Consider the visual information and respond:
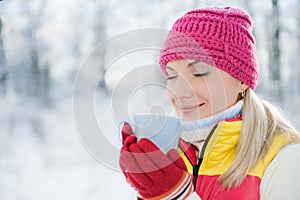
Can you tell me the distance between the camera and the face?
0.79m

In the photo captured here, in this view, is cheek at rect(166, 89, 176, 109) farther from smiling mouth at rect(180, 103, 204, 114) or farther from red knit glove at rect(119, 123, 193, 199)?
red knit glove at rect(119, 123, 193, 199)

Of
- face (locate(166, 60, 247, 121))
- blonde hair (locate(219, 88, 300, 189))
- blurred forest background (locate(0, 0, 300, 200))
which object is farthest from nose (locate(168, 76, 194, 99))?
blurred forest background (locate(0, 0, 300, 200))

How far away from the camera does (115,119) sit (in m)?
0.71

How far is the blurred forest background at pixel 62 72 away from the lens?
7.91ft

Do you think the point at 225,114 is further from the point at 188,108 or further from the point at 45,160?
the point at 45,160

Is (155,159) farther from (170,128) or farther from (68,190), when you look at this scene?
(68,190)

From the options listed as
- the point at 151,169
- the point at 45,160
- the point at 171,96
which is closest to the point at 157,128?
the point at 151,169

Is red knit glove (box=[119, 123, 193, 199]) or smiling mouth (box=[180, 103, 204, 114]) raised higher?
smiling mouth (box=[180, 103, 204, 114])

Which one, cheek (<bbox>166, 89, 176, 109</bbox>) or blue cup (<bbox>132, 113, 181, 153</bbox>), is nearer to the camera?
blue cup (<bbox>132, 113, 181, 153</bbox>)

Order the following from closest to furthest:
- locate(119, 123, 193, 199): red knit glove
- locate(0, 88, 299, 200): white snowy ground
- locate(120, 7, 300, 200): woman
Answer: locate(119, 123, 193, 199): red knit glove → locate(120, 7, 300, 200): woman → locate(0, 88, 299, 200): white snowy ground

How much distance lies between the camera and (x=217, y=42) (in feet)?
2.63

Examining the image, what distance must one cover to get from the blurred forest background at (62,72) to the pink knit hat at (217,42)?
148cm

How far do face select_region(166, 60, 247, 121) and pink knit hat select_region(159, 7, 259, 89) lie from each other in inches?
0.5

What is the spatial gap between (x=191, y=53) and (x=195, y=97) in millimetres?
85
